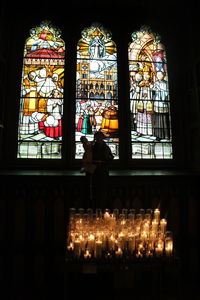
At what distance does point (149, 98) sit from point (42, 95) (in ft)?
7.78

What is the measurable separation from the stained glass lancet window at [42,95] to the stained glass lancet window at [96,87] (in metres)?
0.42

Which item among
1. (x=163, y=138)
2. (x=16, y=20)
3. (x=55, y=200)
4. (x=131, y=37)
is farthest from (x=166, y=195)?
(x=16, y=20)

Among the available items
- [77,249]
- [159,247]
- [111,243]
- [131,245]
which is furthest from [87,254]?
[159,247]

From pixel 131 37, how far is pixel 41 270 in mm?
5294

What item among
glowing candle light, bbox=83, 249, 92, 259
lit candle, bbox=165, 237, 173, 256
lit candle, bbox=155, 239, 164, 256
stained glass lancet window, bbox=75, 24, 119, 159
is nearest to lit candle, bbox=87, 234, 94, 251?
glowing candle light, bbox=83, 249, 92, 259

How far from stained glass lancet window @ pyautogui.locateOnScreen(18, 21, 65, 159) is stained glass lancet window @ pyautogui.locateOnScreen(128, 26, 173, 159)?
1619 mm

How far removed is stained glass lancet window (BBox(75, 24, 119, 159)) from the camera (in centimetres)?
554

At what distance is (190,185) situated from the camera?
16.0 feet

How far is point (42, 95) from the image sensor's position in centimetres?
562

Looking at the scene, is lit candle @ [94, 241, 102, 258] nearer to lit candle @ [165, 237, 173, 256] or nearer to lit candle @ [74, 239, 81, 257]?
lit candle @ [74, 239, 81, 257]

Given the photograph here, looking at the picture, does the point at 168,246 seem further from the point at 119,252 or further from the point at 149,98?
the point at 149,98

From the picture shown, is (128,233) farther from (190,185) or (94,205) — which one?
(190,185)

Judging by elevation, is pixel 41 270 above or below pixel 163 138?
below

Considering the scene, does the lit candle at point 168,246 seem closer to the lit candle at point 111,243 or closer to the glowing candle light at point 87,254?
the lit candle at point 111,243
